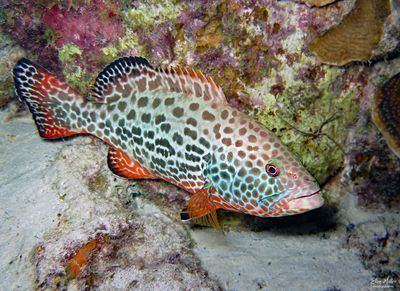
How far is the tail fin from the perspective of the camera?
13.4 feet

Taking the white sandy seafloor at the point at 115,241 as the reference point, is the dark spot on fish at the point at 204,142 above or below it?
above

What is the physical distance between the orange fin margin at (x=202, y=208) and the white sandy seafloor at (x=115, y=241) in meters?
0.56

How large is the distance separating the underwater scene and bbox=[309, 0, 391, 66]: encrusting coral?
0.02 m

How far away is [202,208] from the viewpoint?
3.48 m

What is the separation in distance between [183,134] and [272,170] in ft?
3.41

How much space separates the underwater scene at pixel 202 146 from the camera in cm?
331

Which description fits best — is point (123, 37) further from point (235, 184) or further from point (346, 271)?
point (346, 271)

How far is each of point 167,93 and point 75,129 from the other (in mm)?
1456

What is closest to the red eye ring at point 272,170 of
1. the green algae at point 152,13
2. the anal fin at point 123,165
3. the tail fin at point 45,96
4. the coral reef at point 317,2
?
the anal fin at point 123,165

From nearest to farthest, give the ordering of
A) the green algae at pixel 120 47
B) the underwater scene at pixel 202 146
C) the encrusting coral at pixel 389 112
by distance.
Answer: the underwater scene at pixel 202 146 < the green algae at pixel 120 47 < the encrusting coral at pixel 389 112

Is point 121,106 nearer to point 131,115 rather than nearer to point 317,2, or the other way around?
point 131,115

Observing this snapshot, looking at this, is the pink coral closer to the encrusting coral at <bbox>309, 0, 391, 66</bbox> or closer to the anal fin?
the anal fin

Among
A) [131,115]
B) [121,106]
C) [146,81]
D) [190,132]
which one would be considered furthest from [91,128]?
[190,132]

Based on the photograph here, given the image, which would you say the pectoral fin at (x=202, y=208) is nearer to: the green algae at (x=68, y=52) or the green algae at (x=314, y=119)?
the green algae at (x=314, y=119)
